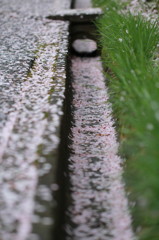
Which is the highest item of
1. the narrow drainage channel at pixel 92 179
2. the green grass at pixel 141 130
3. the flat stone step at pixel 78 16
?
the green grass at pixel 141 130

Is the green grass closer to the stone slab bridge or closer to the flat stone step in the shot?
the stone slab bridge

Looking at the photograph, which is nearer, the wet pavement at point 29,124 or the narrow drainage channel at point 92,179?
the wet pavement at point 29,124

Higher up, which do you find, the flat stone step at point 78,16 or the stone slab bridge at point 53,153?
the stone slab bridge at point 53,153

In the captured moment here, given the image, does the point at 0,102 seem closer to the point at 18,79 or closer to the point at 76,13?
the point at 18,79

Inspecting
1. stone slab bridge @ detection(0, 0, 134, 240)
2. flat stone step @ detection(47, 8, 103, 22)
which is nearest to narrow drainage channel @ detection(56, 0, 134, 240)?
stone slab bridge @ detection(0, 0, 134, 240)

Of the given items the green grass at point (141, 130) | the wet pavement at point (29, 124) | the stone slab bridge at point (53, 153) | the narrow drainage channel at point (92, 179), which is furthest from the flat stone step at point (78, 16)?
the green grass at point (141, 130)

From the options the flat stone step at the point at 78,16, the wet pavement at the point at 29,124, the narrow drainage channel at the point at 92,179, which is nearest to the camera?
the wet pavement at the point at 29,124

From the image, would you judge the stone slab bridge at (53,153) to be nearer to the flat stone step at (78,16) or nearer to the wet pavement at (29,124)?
the wet pavement at (29,124)
